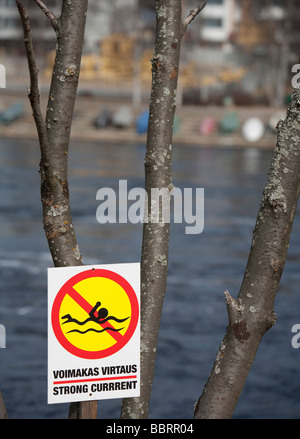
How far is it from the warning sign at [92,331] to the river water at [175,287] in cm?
636

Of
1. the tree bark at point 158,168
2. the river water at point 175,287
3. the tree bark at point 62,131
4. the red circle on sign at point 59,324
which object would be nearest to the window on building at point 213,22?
the river water at point 175,287

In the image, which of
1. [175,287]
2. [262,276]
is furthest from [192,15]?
[175,287]

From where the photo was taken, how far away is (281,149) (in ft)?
10.0

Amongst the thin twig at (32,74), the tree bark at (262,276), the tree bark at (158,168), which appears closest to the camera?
the thin twig at (32,74)

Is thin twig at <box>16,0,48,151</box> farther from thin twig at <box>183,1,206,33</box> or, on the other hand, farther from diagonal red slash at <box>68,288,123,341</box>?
thin twig at <box>183,1,206,33</box>

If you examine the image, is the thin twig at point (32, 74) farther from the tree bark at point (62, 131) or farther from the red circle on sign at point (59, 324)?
the red circle on sign at point (59, 324)

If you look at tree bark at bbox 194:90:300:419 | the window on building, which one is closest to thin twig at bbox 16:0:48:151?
tree bark at bbox 194:90:300:419

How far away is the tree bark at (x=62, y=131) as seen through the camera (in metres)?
3.29

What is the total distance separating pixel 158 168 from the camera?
3.50m

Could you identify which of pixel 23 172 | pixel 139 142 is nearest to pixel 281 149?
pixel 23 172

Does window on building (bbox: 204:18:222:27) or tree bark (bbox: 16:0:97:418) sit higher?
window on building (bbox: 204:18:222:27)

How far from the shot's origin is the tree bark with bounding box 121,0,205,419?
3.45 m

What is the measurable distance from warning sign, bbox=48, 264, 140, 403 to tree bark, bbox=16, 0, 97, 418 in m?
0.10

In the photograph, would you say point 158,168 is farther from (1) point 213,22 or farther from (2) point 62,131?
(1) point 213,22
